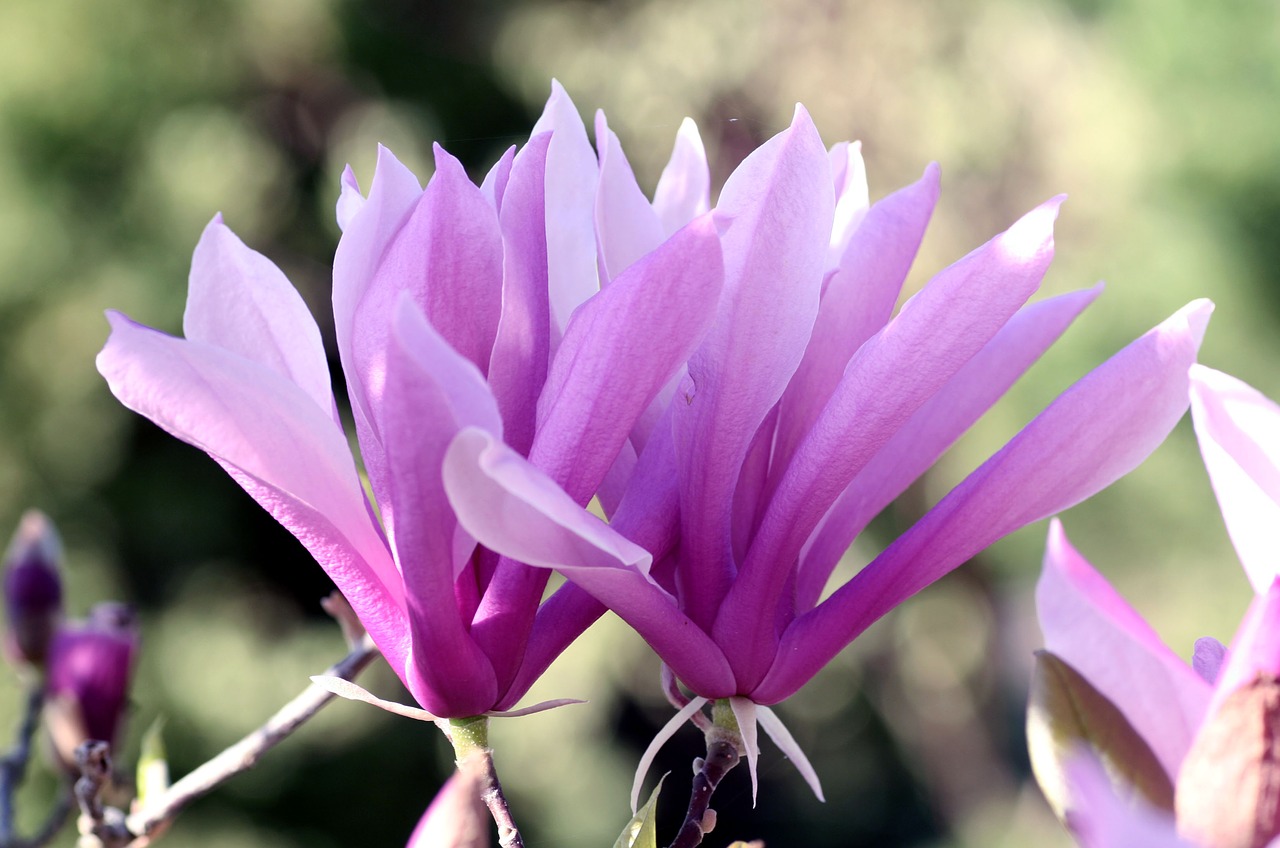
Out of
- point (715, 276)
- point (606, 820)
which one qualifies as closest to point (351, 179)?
point (715, 276)

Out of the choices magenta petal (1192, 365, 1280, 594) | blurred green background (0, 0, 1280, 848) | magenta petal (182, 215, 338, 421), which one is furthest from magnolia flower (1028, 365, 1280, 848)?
blurred green background (0, 0, 1280, 848)

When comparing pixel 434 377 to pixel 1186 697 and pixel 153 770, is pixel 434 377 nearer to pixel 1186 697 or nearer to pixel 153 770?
pixel 1186 697

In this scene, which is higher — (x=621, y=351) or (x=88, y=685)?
(x=621, y=351)

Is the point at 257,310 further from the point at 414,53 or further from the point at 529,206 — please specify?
the point at 414,53

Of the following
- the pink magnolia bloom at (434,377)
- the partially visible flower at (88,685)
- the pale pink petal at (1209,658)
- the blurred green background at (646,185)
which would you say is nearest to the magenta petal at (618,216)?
the pink magnolia bloom at (434,377)

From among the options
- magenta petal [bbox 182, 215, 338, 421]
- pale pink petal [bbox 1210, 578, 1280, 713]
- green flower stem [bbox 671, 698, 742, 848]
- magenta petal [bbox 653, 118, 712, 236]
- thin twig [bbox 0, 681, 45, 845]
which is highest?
magenta petal [bbox 653, 118, 712, 236]

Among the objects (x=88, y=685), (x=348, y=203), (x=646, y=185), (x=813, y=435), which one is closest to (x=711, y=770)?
(x=813, y=435)

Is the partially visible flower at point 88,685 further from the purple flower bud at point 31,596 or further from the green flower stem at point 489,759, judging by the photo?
the green flower stem at point 489,759

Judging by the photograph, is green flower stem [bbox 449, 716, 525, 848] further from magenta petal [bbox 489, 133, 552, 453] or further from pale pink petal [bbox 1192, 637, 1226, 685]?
pale pink petal [bbox 1192, 637, 1226, 685]
